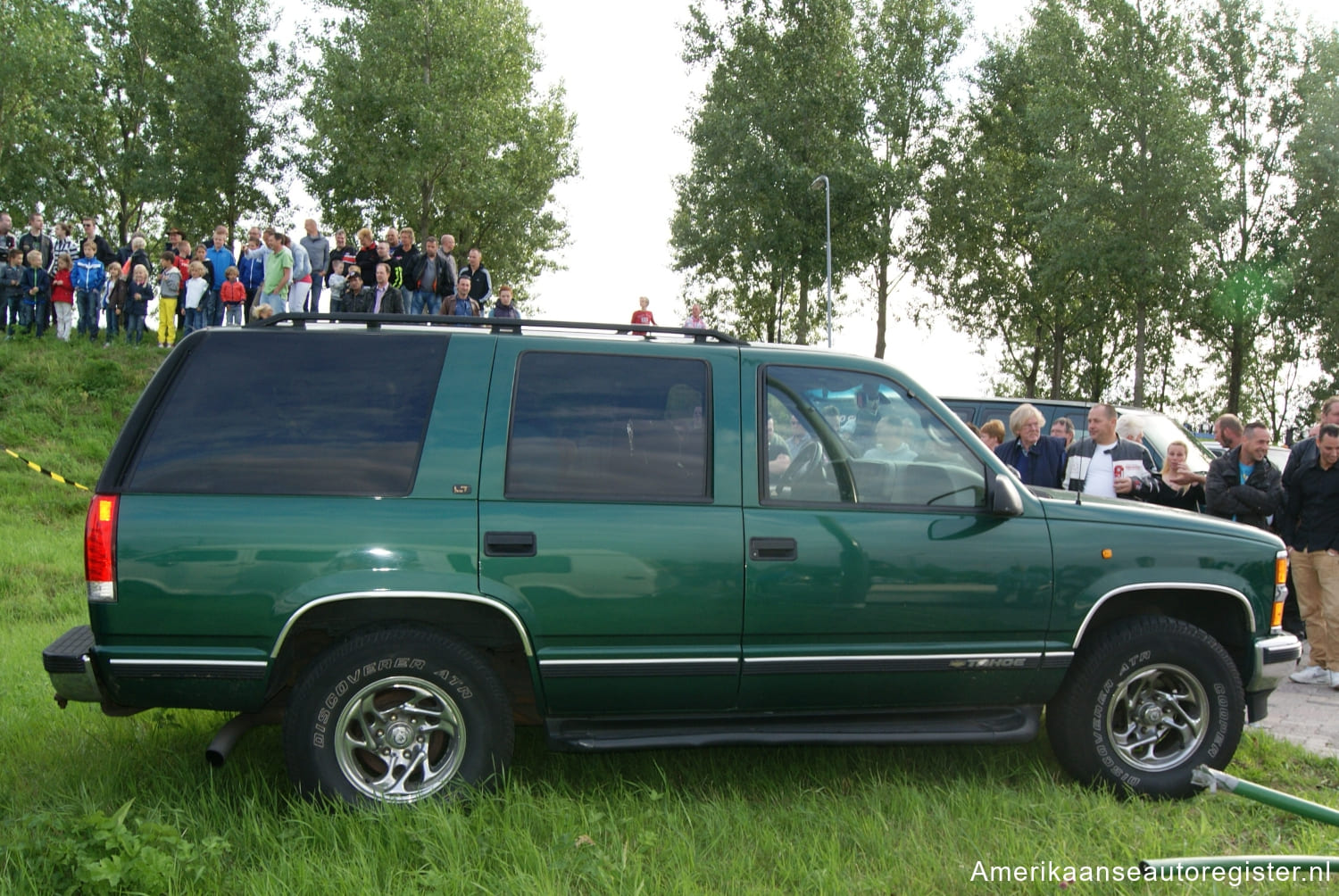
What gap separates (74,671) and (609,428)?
222 centimetres

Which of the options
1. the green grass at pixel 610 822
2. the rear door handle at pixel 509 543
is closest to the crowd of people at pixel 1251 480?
the green grass at pixel 610 822

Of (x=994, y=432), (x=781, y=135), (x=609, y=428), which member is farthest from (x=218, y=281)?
(x=781, y=135)

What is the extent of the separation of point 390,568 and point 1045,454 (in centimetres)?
613

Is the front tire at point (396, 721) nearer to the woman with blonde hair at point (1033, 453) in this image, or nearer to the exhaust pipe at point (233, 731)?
the exhaust pipe at point (233, 731)

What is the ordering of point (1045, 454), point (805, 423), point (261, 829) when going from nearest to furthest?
point (261, 829) → point (805, 423) → point (1045, 454)

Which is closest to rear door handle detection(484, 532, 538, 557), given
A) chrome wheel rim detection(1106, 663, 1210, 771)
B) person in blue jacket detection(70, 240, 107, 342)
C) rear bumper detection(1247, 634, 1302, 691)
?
chrome wheel rim detection(1106, 663, 1210, 771)

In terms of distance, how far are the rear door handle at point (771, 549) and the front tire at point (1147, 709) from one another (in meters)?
1.48

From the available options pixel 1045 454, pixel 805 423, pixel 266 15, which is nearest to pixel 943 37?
pixel 266 15

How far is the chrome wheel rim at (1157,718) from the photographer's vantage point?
4605 millimetres

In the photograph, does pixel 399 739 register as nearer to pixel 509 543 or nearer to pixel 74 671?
pixel 509 543

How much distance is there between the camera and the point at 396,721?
13.3 ft

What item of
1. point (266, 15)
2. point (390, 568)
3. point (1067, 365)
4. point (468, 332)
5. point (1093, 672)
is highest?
point (266, 15)

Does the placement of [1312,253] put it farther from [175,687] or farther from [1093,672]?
[175,687]

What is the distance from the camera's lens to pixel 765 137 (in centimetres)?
3428
